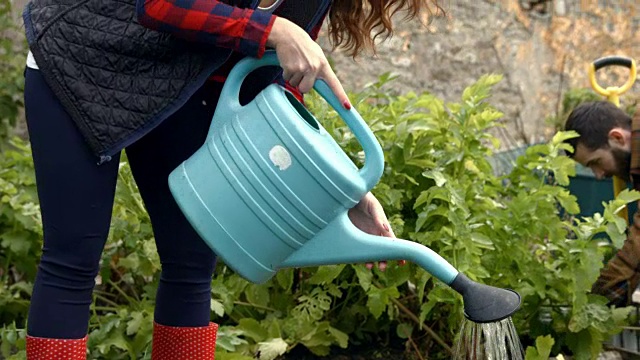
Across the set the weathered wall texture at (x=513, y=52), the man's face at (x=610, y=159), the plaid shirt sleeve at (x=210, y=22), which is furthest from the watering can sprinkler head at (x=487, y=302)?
the weathered wall texture at (x=513, y=52)

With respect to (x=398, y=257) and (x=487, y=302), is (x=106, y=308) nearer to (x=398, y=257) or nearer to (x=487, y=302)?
(x=398, y=257)

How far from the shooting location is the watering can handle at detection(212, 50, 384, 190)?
1449 mm

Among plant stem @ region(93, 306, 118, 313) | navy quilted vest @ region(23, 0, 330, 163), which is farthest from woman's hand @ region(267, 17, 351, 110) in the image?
plant stem @ region(93, 306, 118, 313)

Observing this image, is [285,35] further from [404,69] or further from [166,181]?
[404,69]

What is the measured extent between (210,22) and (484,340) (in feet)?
2.76

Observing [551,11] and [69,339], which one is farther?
[551,11]

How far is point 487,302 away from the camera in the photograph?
55.7 inches

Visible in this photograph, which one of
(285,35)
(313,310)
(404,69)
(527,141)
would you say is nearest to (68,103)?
(285,35)

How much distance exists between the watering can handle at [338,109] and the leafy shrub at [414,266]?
87 centimetres

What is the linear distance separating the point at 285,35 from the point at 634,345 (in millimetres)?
1530

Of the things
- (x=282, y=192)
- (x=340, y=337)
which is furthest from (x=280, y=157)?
(x=340, y=337)

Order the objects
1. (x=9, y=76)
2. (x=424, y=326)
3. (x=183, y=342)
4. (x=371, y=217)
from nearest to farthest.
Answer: (x=371, y=217) → (x=183, y=342) → (x=424, y=326) → (x=9, y=76)

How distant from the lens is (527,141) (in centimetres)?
701

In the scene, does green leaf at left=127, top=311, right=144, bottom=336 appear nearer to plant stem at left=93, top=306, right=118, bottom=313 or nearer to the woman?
plant stem at left=93, top=306, right=118, bottom=313
